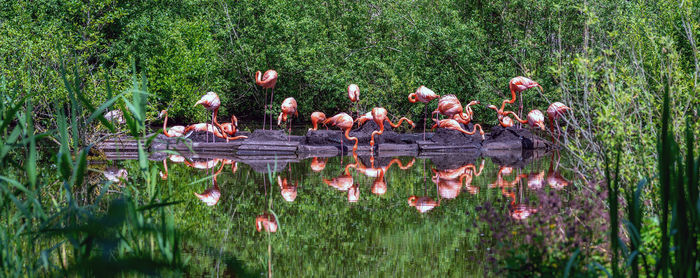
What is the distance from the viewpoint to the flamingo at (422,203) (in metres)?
6.94

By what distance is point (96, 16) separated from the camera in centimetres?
1770

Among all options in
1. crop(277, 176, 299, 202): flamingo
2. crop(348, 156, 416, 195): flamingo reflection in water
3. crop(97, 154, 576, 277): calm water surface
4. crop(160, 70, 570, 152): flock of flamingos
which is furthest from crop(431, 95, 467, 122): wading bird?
crop(277, 176, 299, 202): flamingo

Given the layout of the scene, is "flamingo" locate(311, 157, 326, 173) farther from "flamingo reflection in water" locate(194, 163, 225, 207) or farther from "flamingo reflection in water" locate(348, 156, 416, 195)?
"flamingo reflection in water" locate(194, 163, 225, 207)

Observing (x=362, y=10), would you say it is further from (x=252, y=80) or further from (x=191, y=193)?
(x=191, y=193)

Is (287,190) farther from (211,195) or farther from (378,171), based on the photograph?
(378,171)

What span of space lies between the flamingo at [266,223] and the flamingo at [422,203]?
1402mm

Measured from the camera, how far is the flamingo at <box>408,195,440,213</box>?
6.94m

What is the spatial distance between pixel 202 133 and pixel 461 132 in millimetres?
4985

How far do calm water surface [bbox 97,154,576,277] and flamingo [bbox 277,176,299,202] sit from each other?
11 millimetres

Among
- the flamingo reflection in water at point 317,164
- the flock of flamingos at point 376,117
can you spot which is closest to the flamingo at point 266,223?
the flamingo reflection in water at point 317,164

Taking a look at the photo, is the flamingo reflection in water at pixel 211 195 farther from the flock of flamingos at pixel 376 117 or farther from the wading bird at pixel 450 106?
the wading bird at pixel 450 106

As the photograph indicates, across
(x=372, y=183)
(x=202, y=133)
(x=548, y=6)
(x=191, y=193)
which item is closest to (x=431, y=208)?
(x=372, y=183)

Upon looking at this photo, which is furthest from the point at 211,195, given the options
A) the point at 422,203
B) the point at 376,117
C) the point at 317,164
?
the point at 376,117

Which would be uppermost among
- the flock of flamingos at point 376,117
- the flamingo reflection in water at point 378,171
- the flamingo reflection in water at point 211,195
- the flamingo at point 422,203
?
the flock of flamingos at point 376,117
